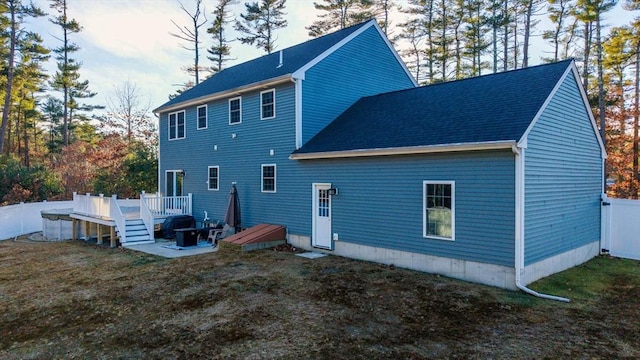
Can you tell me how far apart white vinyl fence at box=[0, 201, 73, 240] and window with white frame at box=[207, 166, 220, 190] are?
29.8ft

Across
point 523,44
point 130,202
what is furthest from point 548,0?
point 130,202

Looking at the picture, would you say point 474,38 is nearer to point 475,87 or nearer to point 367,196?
point 475,87

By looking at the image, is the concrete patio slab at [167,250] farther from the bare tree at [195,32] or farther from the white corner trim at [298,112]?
the bare tree at [195,32]

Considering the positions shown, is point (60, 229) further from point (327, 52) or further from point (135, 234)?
point (327, 52)

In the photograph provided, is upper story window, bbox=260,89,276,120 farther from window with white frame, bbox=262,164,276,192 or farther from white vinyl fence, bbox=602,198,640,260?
white vinyl fence, bbox=602,198,640,260

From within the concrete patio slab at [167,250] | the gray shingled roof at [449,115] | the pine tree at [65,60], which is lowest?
the concrete patio slab at [167,250]

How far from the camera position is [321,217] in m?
11.1

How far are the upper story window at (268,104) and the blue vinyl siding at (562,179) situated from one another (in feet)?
25.4

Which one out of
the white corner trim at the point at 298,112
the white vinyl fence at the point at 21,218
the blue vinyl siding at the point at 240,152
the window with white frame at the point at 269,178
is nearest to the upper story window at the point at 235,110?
the blue vinyl siding at the point at 240,152

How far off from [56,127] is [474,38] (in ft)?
135

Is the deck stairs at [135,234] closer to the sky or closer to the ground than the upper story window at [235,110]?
closer to the ground

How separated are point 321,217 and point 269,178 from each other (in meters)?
2.57

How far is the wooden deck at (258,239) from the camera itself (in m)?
11.3

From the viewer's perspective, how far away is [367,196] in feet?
32.5
